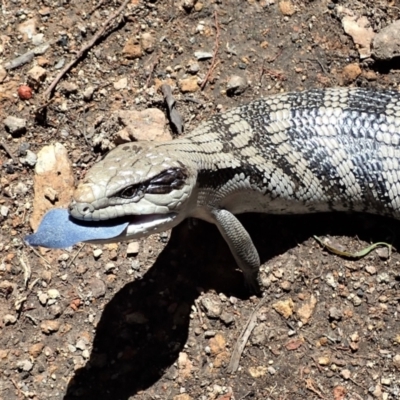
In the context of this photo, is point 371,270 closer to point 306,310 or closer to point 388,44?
point 306,310

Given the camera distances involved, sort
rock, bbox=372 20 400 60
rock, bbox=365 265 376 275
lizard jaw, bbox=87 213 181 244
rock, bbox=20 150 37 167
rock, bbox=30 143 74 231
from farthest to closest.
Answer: rock, bbox=372 20 400 60, rock, bbox=20 150 37 167, rock, bbox=30 143 74 231, rock, bbox=365 265 376 275, lizard jaw, bbox=87 213 181 244

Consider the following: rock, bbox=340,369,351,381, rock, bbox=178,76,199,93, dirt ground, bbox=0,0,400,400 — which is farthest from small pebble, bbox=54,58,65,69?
rock, bbox=340,369,351,381

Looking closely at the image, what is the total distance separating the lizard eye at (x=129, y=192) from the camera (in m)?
3.82

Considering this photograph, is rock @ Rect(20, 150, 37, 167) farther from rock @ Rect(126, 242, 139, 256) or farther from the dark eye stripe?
the dark eye stripe

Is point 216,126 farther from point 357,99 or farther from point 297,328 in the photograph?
point 297,328

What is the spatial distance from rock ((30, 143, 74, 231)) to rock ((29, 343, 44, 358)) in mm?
771

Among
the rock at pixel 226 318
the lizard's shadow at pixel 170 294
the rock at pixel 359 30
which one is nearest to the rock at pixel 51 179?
the lizard's shadow at pixel 170 294

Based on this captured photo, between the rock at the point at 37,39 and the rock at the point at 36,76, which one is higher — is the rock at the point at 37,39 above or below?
above

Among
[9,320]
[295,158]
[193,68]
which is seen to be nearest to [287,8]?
[193,68]

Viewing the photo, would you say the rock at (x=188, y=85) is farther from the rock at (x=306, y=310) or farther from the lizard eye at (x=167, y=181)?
the rock at (x=306, y=310)

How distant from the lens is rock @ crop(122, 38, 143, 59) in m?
5.41

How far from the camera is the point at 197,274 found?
4.82 meters

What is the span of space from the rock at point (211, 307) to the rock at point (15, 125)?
173cm

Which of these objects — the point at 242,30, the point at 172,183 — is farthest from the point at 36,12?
the point at 172,183
